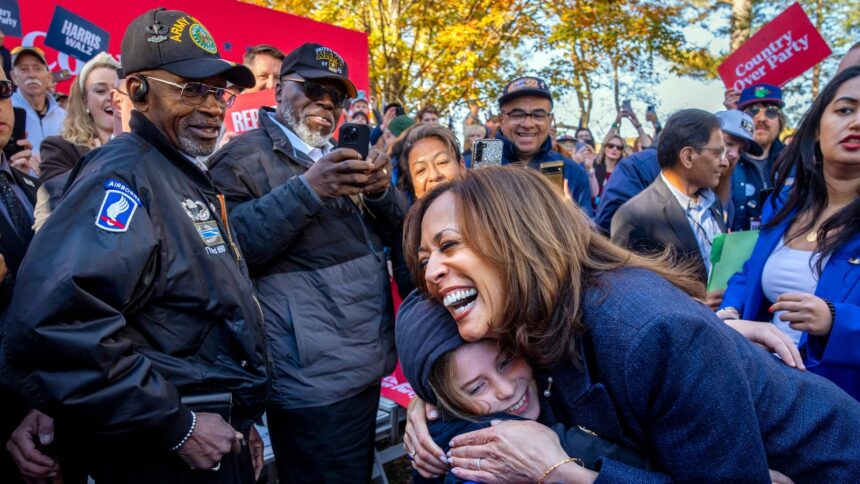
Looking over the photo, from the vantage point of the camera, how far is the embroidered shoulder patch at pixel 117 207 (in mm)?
1717

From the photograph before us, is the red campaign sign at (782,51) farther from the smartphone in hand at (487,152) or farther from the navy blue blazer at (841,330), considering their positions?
the navy blue blazer at (841,330)

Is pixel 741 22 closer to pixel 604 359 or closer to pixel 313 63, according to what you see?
pixel 313 63

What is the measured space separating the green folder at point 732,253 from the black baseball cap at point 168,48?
98.1 inches

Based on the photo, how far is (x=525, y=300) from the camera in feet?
5.44

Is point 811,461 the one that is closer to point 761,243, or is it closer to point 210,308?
point 761,243

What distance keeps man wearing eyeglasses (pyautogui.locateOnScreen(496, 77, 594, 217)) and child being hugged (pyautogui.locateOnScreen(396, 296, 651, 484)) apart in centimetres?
274

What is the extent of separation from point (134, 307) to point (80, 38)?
5145 millimetres

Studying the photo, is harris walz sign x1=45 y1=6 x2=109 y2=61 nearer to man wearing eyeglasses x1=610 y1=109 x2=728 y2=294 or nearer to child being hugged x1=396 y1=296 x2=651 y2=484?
man wearing eyeglasses x1=610 y1=109 x2=728 y2=294

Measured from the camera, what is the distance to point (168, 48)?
6.77 feet

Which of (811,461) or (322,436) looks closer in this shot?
(811,461)

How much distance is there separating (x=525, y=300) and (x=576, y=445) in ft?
1.35

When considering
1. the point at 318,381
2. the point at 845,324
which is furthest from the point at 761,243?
the point at 318,381

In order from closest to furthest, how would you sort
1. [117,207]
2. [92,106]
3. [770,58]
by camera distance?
[117,207] → [92,106] → [770,58]

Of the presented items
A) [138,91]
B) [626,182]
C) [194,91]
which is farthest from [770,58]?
[138,91]
